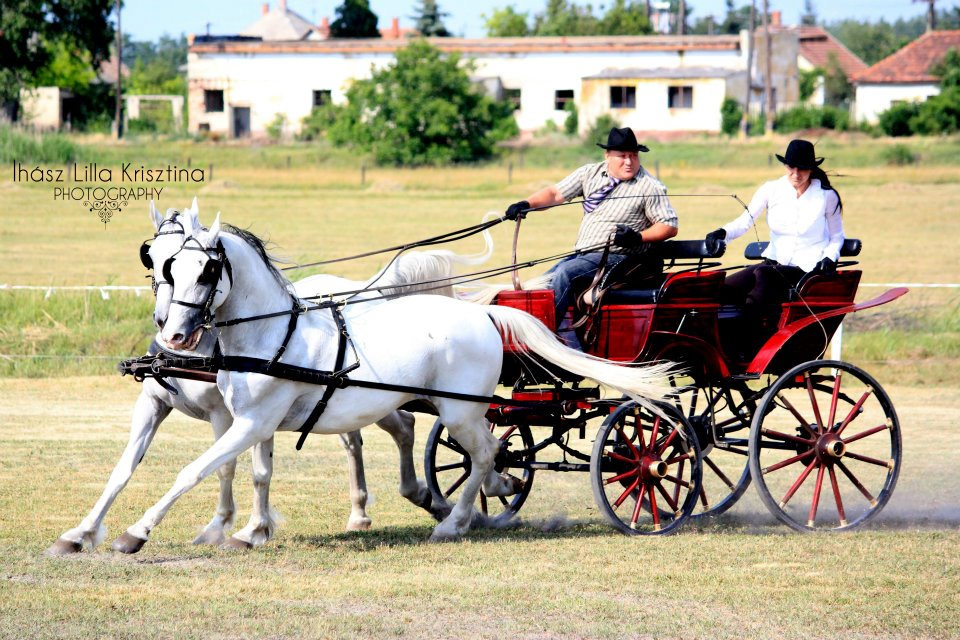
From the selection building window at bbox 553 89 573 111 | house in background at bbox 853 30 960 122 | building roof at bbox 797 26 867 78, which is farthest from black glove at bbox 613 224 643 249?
building roof at bbox 797 26 867 78

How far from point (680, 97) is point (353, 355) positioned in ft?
165

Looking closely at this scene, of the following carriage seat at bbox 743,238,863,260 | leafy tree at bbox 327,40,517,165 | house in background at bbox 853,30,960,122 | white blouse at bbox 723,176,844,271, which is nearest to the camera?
white blouse at bbox 723,176,844,271

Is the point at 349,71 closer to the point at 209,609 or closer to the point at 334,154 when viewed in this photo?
the point at 334,154

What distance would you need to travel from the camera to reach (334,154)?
153ft

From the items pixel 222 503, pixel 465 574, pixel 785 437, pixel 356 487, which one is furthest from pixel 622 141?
pixel 222 503

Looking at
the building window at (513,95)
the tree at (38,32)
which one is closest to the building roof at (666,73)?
the building window at (513,95)

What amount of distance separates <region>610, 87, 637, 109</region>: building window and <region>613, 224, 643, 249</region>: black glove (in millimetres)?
49037

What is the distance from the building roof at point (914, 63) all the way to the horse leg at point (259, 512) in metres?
60.5

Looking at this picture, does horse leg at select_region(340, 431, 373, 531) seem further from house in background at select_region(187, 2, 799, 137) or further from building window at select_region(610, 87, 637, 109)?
building window at select_region(610, 87, 637, 109)

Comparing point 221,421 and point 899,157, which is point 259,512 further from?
point 899,157

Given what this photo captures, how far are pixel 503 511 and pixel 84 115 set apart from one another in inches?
2120

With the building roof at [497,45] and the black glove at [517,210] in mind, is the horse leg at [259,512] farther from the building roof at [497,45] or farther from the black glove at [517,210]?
the building roof at [497,45]

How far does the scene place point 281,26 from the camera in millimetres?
82938

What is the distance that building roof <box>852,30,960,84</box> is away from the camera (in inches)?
2510
